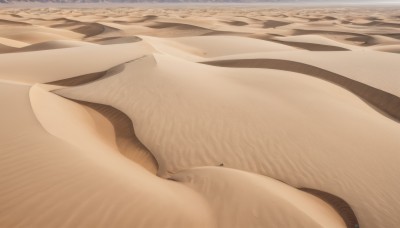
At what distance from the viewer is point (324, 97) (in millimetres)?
7398

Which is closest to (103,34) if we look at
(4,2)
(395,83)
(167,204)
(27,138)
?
(395,83)

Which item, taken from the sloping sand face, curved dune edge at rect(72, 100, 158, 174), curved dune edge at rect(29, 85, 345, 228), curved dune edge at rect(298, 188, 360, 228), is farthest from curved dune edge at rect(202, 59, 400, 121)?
curved dune edge at rect(72, 100, 158, 174)

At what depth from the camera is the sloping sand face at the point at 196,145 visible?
3.43 m

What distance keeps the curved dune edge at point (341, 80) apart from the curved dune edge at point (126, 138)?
481cm

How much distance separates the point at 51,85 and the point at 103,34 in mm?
15485

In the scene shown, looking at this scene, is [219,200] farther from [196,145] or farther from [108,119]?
[108,119]

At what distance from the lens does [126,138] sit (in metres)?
5.46

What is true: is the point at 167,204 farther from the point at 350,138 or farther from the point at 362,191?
the point at 350,138

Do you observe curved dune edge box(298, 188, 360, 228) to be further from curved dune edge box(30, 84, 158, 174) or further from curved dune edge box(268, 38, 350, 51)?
curved dune edge box(268, 38, 350, 51)

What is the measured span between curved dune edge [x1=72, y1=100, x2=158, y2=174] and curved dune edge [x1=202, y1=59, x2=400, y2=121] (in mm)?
4815

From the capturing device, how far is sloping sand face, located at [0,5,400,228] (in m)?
3.43

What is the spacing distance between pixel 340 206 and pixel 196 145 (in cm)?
194

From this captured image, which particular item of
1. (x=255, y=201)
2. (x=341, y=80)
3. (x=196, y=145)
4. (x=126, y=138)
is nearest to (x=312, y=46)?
(x=341, y=80)

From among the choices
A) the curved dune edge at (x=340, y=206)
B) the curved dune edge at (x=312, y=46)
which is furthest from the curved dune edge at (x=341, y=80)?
the curved dune edge at (x=312, y=46)
